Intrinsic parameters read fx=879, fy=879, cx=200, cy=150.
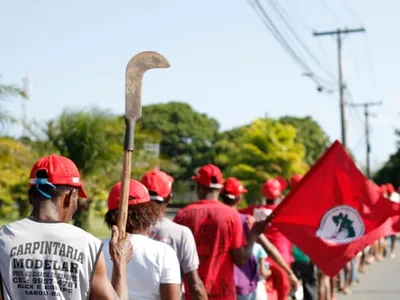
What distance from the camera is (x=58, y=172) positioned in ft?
12.7

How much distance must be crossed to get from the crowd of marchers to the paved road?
7171 millimetres

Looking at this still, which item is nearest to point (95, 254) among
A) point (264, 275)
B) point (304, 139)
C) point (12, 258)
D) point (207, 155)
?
point (12, 258)

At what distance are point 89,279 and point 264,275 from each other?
16.4 ft

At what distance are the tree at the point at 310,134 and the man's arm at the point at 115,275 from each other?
2708 inches

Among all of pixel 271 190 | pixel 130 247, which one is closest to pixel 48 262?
pixel 130 247

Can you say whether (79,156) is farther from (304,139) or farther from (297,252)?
(304,139)

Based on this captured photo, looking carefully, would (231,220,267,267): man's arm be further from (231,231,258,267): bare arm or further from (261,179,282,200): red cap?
(261,179,282,200): red cap

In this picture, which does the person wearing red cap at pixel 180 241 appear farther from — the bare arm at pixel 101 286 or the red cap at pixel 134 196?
the bare arm at pixel 101 286

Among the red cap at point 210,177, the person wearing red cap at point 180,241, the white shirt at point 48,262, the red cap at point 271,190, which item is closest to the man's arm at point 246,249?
the red cap at point 210,177

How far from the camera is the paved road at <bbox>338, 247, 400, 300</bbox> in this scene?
14.2 metres

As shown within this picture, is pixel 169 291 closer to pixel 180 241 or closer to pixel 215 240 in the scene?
pixel 180 241

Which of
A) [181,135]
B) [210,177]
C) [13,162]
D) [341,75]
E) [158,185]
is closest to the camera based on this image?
[158,185]

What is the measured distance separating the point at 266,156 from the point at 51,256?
42.1 metres

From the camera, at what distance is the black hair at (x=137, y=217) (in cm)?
476
